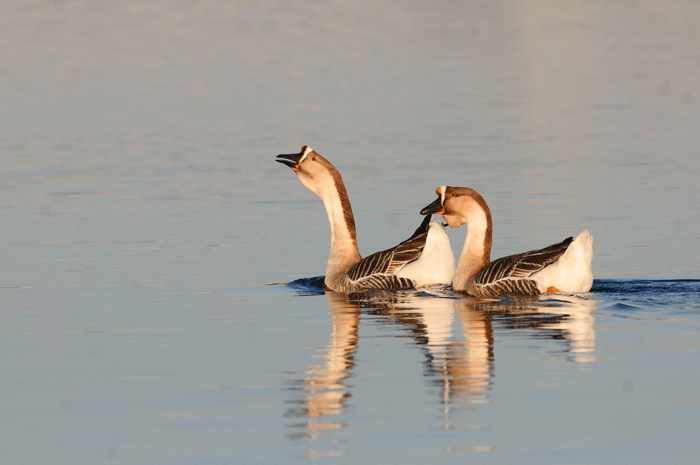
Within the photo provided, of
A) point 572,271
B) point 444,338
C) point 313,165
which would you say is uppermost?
point 313,165

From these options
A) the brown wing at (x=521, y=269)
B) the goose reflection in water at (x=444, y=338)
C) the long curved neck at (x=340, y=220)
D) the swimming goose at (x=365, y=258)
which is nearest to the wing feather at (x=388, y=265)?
the swimming goose at (x=365, y=258)

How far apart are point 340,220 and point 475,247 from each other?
2.18 metres

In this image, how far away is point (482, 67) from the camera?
49.1m

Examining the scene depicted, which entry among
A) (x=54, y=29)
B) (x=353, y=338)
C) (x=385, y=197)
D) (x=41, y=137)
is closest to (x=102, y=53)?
(x=54, y=29)

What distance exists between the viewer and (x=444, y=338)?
467 inches

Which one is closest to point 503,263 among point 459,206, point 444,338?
point 459,206

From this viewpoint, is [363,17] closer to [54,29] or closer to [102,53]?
[54,29]

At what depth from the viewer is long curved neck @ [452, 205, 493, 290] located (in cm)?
1538

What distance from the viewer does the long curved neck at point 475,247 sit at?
15375 mm

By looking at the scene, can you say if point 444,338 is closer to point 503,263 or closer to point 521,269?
point 521,269

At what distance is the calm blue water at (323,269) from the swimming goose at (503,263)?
1.00 ft

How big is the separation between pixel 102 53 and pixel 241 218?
124ft

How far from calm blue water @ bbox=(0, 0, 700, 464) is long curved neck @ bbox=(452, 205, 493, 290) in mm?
526

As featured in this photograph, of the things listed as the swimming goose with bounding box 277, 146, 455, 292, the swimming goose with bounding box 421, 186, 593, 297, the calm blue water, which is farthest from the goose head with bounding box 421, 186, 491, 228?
the calm blue water
